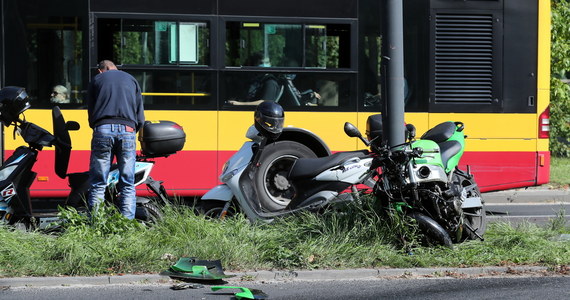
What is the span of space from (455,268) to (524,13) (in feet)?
17.5

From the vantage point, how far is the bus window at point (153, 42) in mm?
10852

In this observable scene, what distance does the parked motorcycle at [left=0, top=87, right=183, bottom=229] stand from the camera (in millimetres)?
8398

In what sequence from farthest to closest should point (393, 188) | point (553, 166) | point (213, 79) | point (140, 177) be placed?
point (553, 166) < point (213, 79) < point (140, 177) < point (393, 188)

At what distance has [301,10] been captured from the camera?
11203 millimetres

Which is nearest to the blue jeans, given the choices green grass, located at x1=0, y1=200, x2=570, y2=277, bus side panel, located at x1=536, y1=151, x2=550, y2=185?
green grass, located at x1=0, y1=200, x2=570, y2=277

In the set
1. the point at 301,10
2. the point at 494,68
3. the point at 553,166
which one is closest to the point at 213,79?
the point at 301,10

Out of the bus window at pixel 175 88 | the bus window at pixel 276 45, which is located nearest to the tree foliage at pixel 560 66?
the bus window at pixel 276 45

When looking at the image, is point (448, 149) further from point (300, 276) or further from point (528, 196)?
point (528, 196)

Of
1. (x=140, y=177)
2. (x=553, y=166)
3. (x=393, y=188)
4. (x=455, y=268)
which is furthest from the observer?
(x=553, y=166)

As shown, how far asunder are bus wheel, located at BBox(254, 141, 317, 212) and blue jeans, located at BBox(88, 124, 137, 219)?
78.1 inches

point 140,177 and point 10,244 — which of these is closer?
point 10,244

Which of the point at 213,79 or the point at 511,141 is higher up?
the point at 213,79

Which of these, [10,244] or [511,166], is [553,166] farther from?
[10,244]

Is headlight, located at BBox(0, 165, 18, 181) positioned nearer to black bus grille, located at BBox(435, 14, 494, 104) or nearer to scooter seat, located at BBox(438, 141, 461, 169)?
scooter seat, located at BBox(438, 141, 461, 169)
